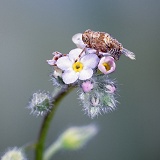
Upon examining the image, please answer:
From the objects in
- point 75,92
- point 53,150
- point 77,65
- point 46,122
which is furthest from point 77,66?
point 75,92

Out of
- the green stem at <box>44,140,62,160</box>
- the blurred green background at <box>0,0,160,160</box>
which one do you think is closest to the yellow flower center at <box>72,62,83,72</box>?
the green stem at <box>44,140,62,160</box>

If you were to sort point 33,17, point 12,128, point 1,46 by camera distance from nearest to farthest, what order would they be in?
point 12,128, point 1,46, point 33,17

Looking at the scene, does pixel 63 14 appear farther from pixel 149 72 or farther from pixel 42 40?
pixel 149 72

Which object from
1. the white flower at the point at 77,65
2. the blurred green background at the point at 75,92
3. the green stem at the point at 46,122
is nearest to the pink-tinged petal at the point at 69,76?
the white flower at the point at 77,65

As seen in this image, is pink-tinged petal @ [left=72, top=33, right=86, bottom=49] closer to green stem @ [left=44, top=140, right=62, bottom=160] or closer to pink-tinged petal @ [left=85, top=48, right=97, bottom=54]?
pink-tinged petal @ [left=85, top=48, right=97, bottom=54]

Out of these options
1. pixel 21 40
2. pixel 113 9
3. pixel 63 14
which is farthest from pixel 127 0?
pixel 21 40

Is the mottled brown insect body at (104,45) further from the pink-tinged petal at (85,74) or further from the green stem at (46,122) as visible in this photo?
the green stem at (46,122)
